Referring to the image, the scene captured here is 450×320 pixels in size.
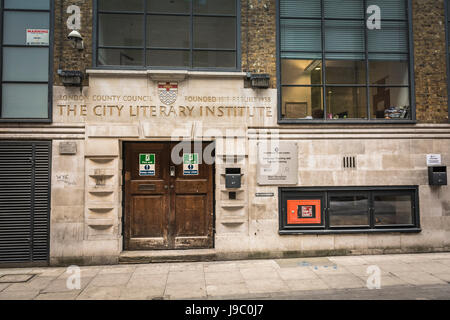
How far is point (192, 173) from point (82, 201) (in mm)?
2915

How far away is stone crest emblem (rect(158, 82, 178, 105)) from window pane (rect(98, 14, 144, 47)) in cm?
137

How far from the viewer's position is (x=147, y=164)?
7.96 m

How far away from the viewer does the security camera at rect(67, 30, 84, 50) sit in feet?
23.0

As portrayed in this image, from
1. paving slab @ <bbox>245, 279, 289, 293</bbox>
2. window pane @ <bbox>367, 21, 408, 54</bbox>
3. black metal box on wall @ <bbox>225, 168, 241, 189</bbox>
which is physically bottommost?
paving slab @ <bbox>245, 279, 289, 293</bbox>

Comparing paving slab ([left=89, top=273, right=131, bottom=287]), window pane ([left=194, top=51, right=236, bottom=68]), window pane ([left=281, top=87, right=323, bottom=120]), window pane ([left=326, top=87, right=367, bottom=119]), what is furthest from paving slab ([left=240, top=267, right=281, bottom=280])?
window pane ([left=194, top=51, right=236, bottom=68])

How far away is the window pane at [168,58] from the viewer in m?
7.96

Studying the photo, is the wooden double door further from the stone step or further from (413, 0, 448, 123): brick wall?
(413, 0, 448, 123): brick wall

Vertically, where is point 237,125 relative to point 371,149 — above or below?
above

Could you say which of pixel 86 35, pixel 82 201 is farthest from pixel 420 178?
pixel 86 35

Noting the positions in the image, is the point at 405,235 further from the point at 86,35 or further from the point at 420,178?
the point at 86,35

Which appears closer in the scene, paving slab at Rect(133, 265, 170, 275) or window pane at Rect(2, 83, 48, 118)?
paving slab at Rect(133, 265, 170, 275)

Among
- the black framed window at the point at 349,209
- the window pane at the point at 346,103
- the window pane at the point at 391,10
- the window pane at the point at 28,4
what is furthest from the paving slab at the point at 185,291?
the window pane at the point at 391,10

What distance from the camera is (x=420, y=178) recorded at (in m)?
8.14
